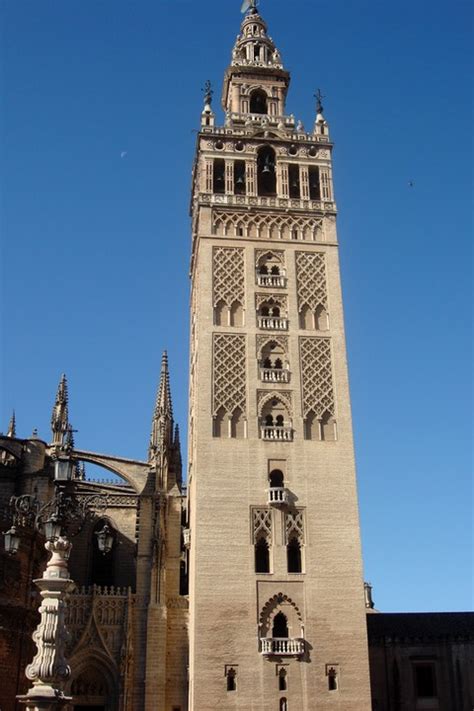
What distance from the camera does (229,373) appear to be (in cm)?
2991

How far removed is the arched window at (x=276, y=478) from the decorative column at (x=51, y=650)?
543 inches

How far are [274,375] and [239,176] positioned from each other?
886 cm

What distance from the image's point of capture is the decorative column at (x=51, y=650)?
1382 cm

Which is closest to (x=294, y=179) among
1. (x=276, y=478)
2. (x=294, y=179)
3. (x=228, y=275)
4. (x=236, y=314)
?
(x=294, y=179)

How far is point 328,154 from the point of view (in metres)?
34.5

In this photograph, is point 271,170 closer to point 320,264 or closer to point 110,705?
point 320,264

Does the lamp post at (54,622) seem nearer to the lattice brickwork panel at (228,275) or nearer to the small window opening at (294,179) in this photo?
the lattice brickwork panel at (228,275)

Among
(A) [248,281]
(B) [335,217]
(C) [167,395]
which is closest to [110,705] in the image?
(C) [167,395]

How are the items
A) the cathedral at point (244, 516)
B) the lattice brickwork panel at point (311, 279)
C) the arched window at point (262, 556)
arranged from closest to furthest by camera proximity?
the cathedral at point (244, 516) < the arched window at point (262, 556) < the lattice brickwork panel at point (311, 279)

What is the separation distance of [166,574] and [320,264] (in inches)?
497

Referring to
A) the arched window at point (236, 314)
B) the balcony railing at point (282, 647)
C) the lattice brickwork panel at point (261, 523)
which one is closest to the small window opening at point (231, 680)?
the balcony railing at point (282, 647)

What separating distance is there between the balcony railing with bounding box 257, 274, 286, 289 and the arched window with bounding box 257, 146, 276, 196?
14.1 ft

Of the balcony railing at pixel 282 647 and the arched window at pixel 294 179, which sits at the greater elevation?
the arched window at pixel 294 179

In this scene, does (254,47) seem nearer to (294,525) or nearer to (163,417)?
(163,417)
